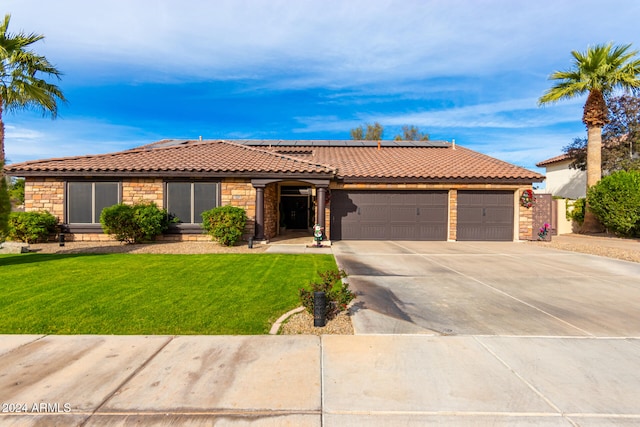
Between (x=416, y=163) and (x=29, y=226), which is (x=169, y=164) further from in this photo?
(x=416, y=163)

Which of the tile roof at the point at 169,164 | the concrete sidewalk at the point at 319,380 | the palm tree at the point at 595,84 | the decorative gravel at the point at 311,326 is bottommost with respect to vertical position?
the concrete sidewalk at the point at 319,380

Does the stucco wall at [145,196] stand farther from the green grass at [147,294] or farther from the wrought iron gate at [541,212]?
the wrought iron gate at [541,212]

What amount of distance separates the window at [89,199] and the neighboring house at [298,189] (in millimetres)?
42

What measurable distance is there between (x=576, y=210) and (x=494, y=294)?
1709 cm

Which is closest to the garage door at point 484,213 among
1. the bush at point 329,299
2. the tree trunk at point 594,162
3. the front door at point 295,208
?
the tree trunk at point 594,162

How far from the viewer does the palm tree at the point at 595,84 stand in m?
15.8

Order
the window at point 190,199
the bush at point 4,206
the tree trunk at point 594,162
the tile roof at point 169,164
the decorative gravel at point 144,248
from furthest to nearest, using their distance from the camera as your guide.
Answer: the tree trunk at point 594,162
the window at point 190,199
the tile roof at point 169,164
the decorative gravel at point 144,248
the bush at point 4,206

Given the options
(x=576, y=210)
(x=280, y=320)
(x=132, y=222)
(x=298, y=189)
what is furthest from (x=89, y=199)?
(x=576, y=210)

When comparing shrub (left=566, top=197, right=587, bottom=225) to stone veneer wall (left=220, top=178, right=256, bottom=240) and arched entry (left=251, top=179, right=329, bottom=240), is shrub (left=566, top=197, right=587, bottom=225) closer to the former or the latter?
arched entry (left=251, top=179, right=329, bottom=240)

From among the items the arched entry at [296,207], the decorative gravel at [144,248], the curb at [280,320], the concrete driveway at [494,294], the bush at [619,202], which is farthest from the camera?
the arched entry at [296,207]

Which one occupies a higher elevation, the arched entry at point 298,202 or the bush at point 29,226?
the arched entry at point 298,202

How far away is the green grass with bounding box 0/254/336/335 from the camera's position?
4332mm

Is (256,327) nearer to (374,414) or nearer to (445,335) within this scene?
(374,414)

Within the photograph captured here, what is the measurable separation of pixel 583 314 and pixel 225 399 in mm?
5519
